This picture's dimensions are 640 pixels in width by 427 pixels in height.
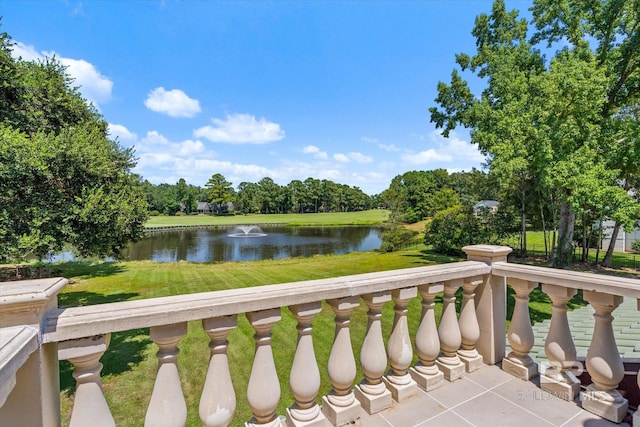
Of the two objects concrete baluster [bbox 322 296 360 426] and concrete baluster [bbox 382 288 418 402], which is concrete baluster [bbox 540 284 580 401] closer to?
concrete baluster [bbox 382 288 418 402]

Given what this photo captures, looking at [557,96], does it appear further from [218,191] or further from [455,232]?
[218,191]

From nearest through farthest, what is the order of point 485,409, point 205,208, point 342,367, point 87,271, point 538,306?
point 342,367 → point 485,409 → point 538,306 → point 87,271 → point 205,208

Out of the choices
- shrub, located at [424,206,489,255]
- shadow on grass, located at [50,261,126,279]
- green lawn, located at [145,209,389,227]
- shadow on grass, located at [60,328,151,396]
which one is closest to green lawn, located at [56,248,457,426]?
shadow on grass, located at [60,328,151,396]

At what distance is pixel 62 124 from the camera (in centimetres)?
845

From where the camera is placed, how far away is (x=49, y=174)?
662cm

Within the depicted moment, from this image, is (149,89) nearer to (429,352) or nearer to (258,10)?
(258,10)

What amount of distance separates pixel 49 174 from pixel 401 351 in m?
8.24

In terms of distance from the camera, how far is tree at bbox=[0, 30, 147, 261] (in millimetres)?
6207

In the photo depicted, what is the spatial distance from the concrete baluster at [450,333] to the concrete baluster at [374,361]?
0.64m

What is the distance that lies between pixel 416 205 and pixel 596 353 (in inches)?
2067

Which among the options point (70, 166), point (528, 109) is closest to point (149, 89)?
point (70, 166)

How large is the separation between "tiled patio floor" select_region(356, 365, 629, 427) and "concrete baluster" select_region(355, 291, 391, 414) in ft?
0.23

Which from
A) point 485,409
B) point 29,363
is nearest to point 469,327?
point 485,409

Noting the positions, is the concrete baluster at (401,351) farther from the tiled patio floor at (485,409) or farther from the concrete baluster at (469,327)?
the concrete baluster at (469,327)
